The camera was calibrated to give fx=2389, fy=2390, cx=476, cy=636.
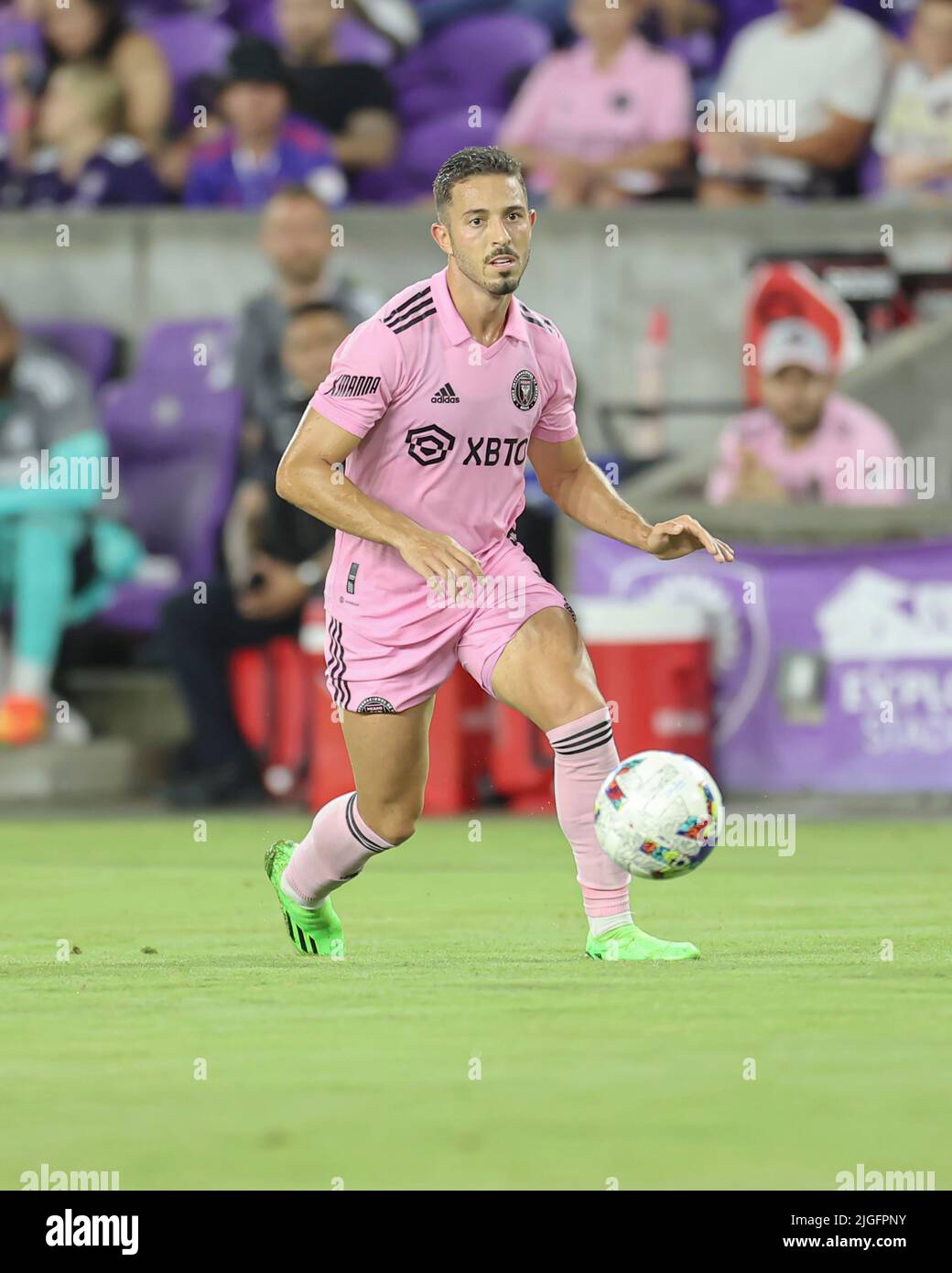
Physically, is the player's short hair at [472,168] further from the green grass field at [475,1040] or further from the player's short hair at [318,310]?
the player's short hair at [318,310]

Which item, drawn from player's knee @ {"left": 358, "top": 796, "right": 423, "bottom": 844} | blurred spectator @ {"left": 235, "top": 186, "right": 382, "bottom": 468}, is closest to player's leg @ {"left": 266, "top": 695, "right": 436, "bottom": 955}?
player's knee @ {"left": 358, "top": 796, "right": 423, "bottom": 844}

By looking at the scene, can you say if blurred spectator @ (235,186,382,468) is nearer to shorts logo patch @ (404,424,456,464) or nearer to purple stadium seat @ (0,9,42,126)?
purple stadium seat @ (0,9,42,126)

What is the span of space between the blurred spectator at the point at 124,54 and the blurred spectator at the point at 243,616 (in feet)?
11.6

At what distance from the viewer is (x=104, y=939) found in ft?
26.2

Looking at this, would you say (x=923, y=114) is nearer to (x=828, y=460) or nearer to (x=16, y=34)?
(x=828, y=460)

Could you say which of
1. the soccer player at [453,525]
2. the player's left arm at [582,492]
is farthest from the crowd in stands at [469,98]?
the soccer player at [453,525]

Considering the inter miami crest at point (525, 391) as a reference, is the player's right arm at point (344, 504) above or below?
below

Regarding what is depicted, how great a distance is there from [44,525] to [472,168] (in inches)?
333

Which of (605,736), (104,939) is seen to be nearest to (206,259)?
(104,939)

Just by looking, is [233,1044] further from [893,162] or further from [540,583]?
[893,162]

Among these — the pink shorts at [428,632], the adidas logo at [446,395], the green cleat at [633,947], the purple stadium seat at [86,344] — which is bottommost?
the green cleat at [633,947]

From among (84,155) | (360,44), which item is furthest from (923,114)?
(84,155)

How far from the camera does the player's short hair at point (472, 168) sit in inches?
265

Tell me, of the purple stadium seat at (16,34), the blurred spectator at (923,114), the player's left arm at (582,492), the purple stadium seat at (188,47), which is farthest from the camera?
the purple stadium seat at (16,34)
